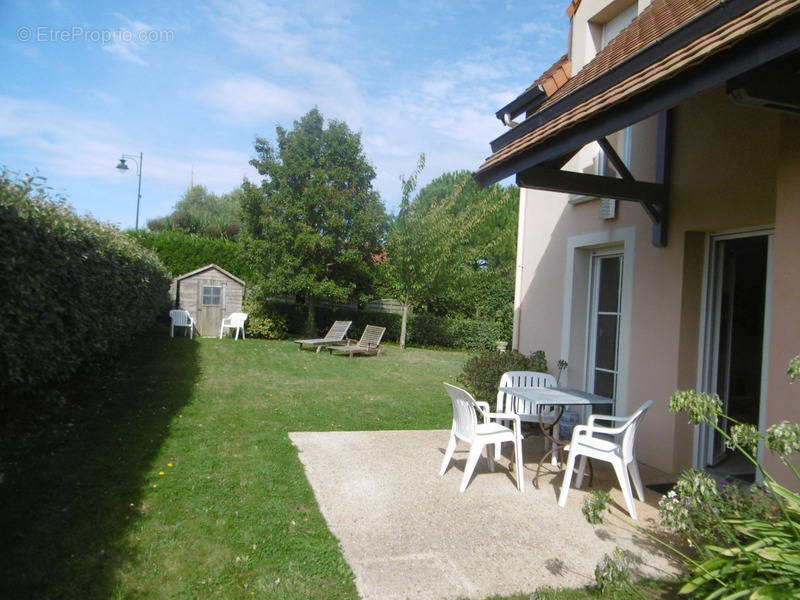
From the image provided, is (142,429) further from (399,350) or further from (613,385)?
(399,350)

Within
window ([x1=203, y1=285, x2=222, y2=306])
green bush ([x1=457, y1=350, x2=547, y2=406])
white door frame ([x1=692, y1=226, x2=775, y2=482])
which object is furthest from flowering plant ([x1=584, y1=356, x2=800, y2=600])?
window ([x1=203, y1=285, x2=222, y2=306])

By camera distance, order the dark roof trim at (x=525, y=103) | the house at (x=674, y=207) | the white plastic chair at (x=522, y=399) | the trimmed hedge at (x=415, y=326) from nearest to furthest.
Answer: the house at (x=674, y=207) → the white plastic chair at (x=522, y=399) → the dark roof trim at (x=525, y=103) → the trimmed hedge at (x=415, y=326)

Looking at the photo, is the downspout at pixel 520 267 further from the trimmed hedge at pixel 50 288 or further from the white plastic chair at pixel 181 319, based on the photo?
the white plastic chair at pixel 181 319

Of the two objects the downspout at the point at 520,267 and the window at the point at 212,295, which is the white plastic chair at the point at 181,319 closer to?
the window at the point at 212,295

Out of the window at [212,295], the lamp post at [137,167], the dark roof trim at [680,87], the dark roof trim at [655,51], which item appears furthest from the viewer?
the lamp post at [137,167]

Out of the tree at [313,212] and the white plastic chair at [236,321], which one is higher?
the tree at [313,212]

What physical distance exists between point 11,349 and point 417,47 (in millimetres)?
9306

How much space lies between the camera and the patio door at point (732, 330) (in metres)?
5.13

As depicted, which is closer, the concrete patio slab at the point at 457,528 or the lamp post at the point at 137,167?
the concrete patio slab at the point at 457,528

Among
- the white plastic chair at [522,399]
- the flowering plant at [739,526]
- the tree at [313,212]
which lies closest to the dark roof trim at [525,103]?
the white plastic chair at [522,399]

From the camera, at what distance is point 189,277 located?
17.6 meters

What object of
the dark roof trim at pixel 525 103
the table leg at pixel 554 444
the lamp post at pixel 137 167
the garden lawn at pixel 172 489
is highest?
the lamp post at pixel 137 167

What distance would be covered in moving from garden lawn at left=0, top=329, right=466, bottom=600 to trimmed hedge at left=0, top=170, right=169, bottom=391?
2.48ft

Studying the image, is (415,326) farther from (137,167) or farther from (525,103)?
(137,167)
